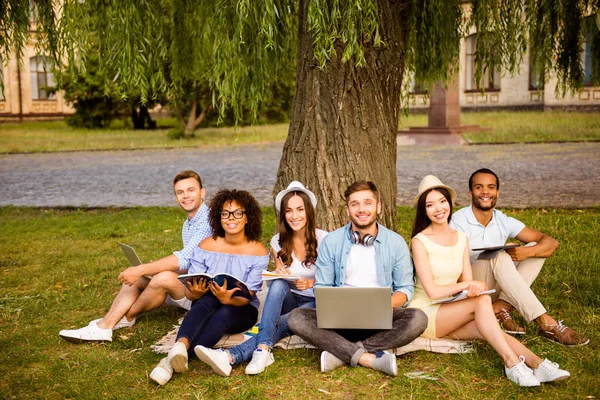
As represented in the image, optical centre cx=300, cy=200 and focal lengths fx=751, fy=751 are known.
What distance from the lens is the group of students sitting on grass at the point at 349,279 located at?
4.54 meters

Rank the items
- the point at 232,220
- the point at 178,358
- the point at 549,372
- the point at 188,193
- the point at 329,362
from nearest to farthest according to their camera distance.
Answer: the point at 549,372 → the point at 178,358 → the point at 329,362 → the point at 232,220 → the point at 188,193

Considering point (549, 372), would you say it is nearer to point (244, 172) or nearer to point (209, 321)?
point (209, 321)

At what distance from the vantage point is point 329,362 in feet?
14.9

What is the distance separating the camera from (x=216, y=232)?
5.23m

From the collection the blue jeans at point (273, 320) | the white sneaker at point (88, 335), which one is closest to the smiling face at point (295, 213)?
the blue jeans at point (273, 320)

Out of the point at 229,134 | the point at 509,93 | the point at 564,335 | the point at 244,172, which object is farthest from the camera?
the point at 509,93

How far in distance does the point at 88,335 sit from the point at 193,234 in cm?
100

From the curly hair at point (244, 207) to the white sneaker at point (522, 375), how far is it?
1923 mm

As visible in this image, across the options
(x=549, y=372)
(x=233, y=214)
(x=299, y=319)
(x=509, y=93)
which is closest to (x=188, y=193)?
(x=233, y=214)

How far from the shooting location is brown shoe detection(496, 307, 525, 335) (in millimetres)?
5001

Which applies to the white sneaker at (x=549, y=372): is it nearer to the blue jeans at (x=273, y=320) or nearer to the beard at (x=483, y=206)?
the beard at (x=483, y=206)

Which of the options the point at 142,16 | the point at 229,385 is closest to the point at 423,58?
the point at 142,16

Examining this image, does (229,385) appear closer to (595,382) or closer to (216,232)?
A: (216,232)

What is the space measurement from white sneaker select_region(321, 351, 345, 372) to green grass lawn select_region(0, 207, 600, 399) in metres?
0.04
